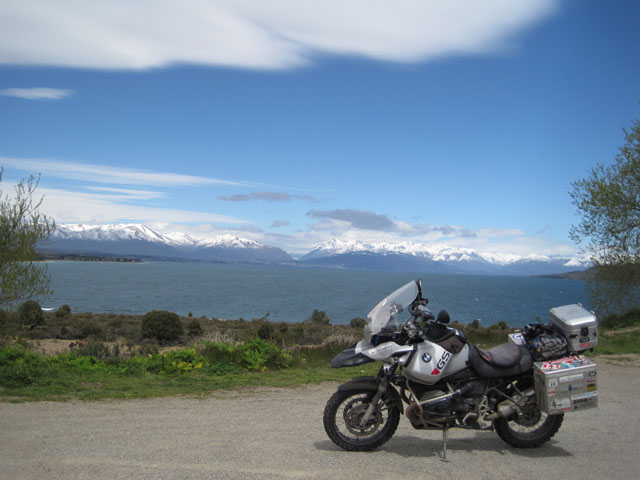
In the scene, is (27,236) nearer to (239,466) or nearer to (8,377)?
(8,377)

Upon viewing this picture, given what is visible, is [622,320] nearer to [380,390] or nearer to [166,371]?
[166,371]

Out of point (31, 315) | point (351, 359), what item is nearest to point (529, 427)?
point (351, 359)

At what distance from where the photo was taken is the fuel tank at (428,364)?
17.8 ft

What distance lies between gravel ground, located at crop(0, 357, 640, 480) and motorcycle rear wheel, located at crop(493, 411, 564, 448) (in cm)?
10

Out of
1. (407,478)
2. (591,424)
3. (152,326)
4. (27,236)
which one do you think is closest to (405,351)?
(407,478)

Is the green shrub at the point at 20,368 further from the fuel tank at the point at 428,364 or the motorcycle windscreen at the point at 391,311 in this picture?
the fuel tank at the point at 428,364

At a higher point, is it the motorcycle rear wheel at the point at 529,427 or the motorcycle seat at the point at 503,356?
the motorcycle seat at the point at 503,356

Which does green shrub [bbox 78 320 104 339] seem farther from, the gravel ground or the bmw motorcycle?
the bmw motorcycle

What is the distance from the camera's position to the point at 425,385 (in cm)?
561

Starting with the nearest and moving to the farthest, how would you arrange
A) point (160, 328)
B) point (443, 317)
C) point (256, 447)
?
point (443, 317)
point (256, 447)
point (160, 328)

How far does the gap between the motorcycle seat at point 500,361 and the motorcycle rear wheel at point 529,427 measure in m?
0.55

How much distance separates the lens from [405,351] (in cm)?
547

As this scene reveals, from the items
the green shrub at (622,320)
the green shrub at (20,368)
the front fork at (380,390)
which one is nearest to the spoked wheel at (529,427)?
Answer: the front fork at (380,390)

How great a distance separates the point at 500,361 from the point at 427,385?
0.84m
